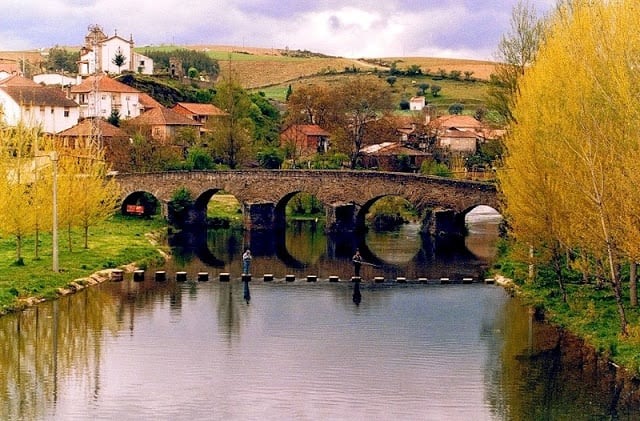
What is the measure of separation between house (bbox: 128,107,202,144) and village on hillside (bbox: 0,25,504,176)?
92mm

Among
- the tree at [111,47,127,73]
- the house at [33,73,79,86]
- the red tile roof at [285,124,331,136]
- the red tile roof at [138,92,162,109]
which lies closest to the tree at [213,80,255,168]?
the red tile roof at [285,124,331,136]

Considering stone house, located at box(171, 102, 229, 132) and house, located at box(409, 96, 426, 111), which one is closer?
stone house, located at box(171, 102, 229, 132)

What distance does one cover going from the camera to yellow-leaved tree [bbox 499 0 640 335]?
A: 3216 centimetres

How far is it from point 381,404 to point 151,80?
103 metres

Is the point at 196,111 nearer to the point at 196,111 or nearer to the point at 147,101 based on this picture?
the point at 196,111

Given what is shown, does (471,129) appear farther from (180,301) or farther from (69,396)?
(69,396)

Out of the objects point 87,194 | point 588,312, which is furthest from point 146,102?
point 588,312

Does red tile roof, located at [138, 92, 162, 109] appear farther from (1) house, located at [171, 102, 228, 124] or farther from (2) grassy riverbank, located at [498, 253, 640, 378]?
(2) grassy riverbank, located at [498, 253, 640, 378]

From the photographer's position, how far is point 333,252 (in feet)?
211

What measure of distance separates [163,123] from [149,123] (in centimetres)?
140

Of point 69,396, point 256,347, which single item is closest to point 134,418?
point 69,396

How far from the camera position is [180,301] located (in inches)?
1772

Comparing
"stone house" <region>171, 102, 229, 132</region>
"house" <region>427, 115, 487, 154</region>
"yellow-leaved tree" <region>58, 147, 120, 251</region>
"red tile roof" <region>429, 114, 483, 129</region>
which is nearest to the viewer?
"yellow-leaved tree" <region>58, 147, 120, 251</region>

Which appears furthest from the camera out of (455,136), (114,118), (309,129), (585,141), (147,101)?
(147,101)
